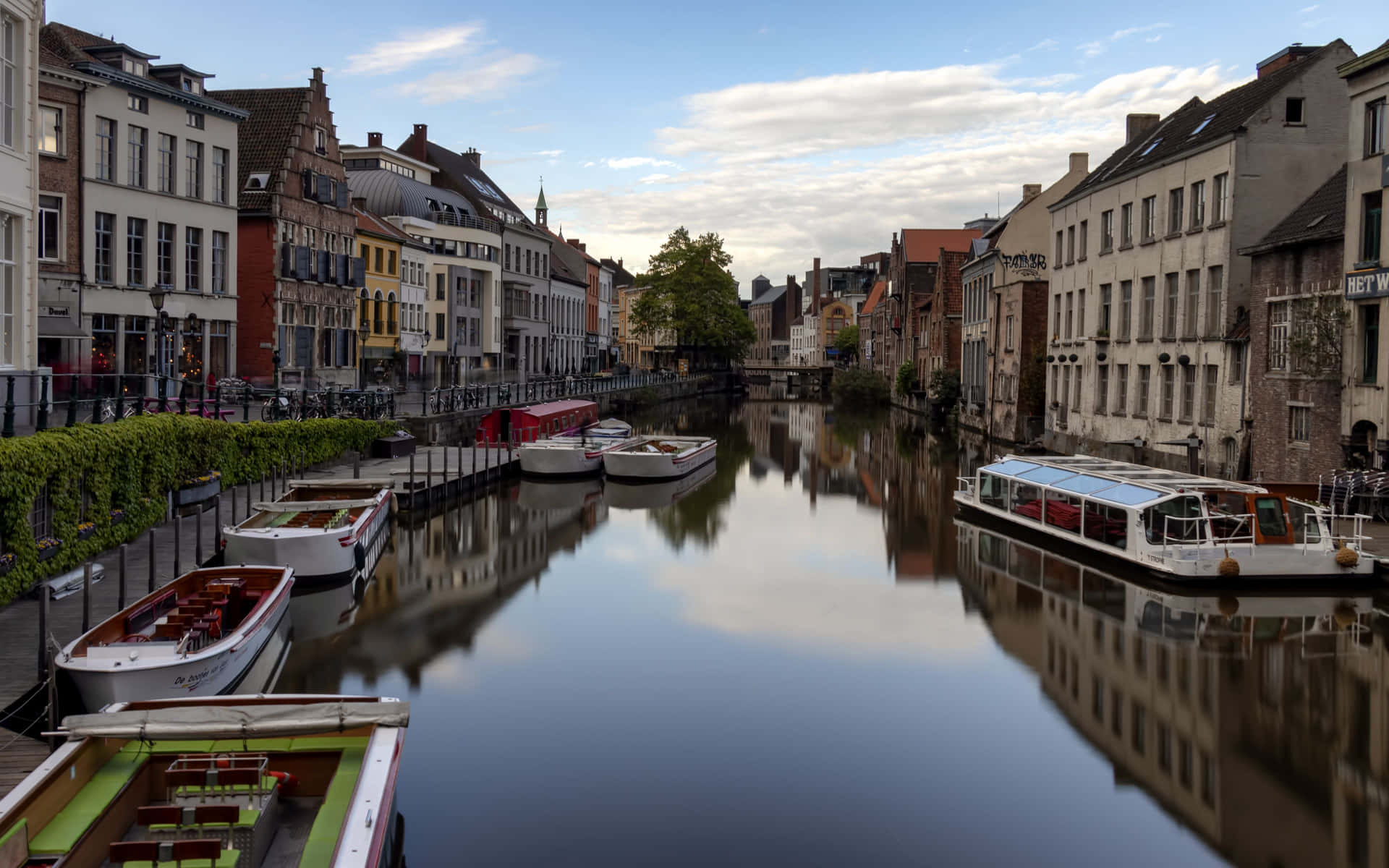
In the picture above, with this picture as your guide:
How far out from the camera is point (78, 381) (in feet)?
53.5

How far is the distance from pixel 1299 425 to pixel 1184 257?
7.63 m

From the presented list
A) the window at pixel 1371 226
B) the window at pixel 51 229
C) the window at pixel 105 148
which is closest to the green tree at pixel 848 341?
the window at pixel 105 148

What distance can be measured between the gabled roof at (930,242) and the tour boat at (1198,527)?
188 feet

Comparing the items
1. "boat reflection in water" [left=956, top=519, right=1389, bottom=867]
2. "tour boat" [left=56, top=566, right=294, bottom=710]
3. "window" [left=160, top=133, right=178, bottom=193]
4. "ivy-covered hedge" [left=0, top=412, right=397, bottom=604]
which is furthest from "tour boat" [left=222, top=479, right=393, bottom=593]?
"window" [left=160, top=133, right=178, bottom=193]

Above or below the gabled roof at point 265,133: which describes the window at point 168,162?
below

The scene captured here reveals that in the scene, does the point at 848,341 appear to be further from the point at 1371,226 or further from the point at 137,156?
the point at 1371,226

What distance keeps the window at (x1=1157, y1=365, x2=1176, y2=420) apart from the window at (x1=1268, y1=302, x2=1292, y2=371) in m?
5.57

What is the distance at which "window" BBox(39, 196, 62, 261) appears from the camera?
2800cm

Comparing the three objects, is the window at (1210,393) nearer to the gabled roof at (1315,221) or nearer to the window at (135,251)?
the gabled roof at (1315,221)

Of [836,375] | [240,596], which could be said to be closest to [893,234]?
[836,375]

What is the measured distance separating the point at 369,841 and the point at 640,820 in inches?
124

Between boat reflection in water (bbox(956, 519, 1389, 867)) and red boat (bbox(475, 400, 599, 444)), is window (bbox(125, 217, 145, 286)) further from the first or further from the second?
boat reflection in water (bbox(956, 519, 1389, 867))

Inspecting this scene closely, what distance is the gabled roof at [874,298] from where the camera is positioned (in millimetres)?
105062

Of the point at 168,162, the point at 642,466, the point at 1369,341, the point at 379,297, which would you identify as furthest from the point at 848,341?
the point at 1369,341
